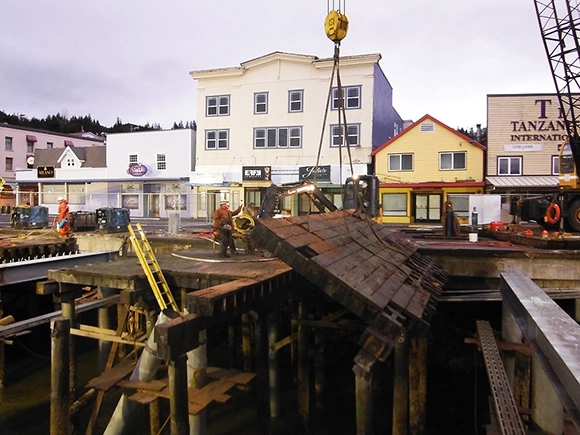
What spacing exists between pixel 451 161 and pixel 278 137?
13.0 m

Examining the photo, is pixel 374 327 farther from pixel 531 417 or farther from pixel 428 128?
pixel 428 128

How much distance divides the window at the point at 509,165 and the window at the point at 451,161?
2.37 m

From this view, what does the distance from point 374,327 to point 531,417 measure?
2.05 meters

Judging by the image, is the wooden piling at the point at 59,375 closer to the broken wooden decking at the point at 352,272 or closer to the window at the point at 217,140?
the broken wooden decking at the point at 352,272

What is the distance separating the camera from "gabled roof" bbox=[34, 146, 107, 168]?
43.5m

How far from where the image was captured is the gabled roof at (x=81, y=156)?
143ft

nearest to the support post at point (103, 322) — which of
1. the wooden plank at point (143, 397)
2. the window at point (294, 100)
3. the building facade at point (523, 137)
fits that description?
the wooden plank at point (143, 397)

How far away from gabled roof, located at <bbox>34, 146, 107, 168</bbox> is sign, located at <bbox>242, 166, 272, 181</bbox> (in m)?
15.4

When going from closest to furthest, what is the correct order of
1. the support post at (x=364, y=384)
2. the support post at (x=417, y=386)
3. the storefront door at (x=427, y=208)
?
the support post at (x=364, y=384) → the support post at (x=417, y=386) → the storefront door at (x=427, y=208)

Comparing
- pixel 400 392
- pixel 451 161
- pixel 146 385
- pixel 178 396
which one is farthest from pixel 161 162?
pixel 178 396

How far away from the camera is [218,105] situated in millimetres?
37156

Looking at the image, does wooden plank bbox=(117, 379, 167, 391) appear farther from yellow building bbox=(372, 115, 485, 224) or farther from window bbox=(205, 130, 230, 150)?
window bbox=(205, 130, 230, 150)

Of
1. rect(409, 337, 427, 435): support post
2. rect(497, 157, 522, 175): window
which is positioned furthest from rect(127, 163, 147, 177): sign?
rect(409, 337, 427, 435): support post

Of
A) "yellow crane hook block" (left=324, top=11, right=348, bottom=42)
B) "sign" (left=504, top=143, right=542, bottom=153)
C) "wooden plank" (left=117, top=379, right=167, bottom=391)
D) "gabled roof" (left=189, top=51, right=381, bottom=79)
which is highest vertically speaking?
"gabled roof" (left=189, top=51, right=381, bottom=79)
